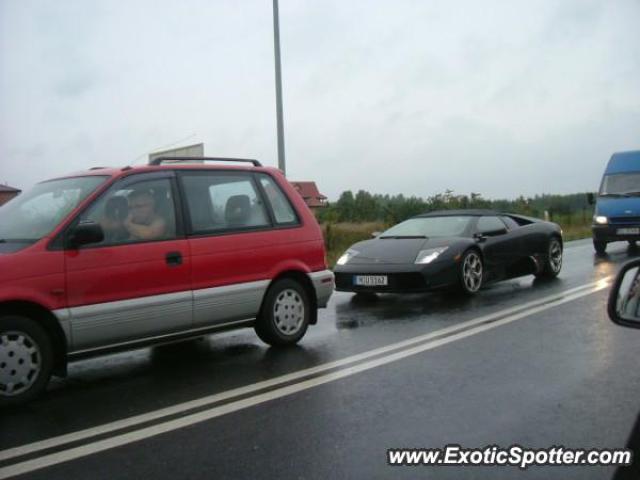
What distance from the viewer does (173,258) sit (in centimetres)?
520

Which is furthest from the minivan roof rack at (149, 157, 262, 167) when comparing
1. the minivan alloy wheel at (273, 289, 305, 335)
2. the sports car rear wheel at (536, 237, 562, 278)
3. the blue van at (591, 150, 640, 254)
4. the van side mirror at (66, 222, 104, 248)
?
the blue van at (591, 150, 640, 254)

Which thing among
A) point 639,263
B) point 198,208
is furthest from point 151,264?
point 639,263

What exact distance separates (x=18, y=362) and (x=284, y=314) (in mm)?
2389

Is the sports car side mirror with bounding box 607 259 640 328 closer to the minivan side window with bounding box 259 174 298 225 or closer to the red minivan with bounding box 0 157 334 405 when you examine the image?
the red minivan with bounding box 0 157 334 405

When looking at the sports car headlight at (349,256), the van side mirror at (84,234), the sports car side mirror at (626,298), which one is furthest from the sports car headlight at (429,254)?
the sports car side mirror at (626,298)

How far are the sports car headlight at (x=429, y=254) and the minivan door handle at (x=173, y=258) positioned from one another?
398 centimetres

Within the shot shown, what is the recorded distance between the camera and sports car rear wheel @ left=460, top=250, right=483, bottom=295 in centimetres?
875

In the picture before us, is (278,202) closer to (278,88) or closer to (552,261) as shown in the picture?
(552,261)

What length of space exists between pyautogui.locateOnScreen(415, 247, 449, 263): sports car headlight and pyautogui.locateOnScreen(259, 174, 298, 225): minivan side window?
268 centimetres

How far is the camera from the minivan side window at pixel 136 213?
4930 millimetres

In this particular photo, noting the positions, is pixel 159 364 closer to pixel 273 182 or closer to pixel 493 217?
pixel 273 182

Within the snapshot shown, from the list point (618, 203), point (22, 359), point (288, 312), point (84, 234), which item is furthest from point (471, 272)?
point (618, 203)

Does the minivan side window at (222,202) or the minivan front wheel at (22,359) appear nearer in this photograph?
the minivan front wheel at (22,359)

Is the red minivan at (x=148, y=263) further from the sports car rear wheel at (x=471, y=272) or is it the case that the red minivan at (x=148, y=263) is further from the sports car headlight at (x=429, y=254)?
the sports car rear wheel at (x=471, y=272)
